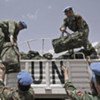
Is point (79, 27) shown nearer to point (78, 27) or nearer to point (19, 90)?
point (78, 27)

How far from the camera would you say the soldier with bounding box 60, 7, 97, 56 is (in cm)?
742

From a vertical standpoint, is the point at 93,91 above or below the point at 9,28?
below

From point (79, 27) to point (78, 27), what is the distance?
32 millimetres

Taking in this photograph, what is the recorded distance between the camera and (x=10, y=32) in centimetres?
720

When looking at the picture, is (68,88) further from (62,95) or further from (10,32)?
(10,32)

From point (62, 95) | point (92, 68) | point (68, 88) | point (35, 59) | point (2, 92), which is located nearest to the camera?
point (92, 68)

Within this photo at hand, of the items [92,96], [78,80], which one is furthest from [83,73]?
[92,96]

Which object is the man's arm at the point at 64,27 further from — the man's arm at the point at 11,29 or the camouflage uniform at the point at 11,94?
the camouflage uniform at the point at 11,94

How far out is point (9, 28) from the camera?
23.8 feet

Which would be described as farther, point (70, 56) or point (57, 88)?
point (70, 56)

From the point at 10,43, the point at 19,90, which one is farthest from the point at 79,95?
the point at 10,43

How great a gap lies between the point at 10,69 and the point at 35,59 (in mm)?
540

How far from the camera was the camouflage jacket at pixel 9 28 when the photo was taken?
7247mm

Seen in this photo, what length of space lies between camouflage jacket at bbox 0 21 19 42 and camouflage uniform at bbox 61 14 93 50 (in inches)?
37.0
